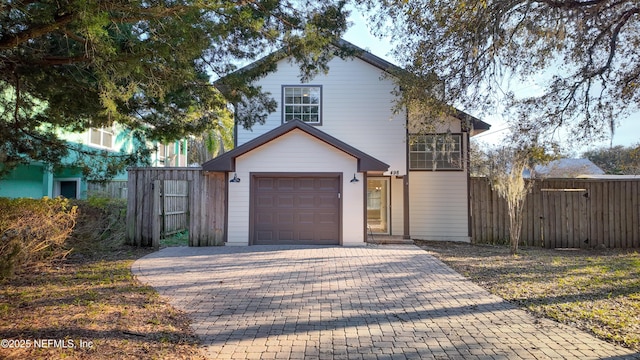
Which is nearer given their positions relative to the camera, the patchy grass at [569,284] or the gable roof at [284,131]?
the patchy grass at [569,284]

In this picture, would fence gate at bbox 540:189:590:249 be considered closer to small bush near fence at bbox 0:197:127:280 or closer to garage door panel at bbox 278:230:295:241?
garage door panel at bbox 278:230:295:241

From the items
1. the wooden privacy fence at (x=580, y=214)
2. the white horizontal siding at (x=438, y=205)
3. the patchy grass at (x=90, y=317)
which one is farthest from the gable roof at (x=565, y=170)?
the patchy grass at (x=90, y=317)

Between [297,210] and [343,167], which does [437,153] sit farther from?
[297,210]

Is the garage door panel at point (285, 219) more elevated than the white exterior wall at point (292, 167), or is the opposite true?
the white exterior wall at point (292, 167)

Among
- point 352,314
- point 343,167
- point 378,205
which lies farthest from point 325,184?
point 352,314

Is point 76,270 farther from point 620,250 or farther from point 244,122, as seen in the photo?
point 620,250

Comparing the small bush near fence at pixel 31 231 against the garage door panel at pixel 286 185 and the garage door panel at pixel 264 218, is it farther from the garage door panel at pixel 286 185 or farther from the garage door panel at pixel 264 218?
the garage door panel at pixel 286 185

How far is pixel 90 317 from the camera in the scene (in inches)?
192

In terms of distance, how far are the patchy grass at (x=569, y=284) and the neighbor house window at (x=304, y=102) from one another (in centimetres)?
618

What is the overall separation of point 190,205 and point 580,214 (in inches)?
511

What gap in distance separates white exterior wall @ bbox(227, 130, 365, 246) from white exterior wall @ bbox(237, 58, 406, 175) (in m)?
1.73

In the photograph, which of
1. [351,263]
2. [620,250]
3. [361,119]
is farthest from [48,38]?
[620,250]

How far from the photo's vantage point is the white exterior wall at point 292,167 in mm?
12117

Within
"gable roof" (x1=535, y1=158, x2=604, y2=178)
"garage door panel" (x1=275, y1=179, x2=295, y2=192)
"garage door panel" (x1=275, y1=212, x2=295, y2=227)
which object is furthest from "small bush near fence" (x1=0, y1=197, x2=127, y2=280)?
"gable roof" (x1=535, y1=158, x2=604, y2=178)
